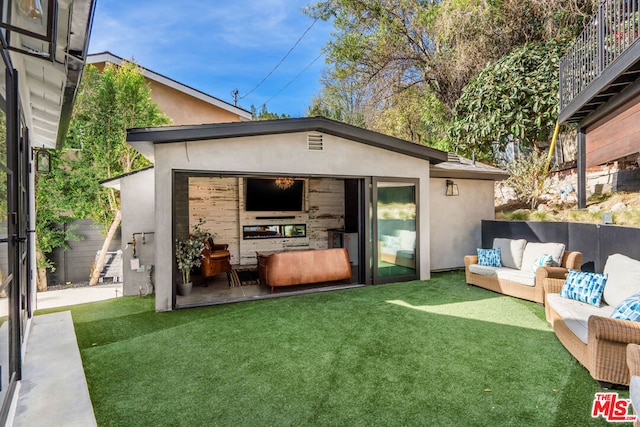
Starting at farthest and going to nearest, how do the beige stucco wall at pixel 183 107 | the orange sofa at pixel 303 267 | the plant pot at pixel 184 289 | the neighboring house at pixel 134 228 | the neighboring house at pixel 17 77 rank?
the beige stucco wall at pixel 183 107, the neighboring house at pixel 134 228, the orange sofa at pixel 303 267, the plant pot at pixel 184 289, the neighboring house at pixel 17 77

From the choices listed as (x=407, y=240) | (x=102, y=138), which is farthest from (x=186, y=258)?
(x=407, y=240)

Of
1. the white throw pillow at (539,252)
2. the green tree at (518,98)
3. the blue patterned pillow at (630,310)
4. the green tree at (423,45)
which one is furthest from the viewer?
the green tree at (423,45)

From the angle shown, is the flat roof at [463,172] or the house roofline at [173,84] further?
the house roofline at [173,84]

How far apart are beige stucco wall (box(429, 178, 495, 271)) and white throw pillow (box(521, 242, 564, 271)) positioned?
A: 2047mm

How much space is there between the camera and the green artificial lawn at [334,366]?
2510mm

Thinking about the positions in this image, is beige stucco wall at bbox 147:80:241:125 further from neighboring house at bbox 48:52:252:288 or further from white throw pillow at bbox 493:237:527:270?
white throw pillow at bbox 493:237:527:270

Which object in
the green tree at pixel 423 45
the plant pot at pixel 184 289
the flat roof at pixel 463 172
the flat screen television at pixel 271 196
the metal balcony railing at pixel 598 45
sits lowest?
the plant pot at pixel 184 289

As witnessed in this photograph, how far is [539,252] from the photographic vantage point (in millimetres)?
5551

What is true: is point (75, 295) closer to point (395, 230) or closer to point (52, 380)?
point (52, 380)

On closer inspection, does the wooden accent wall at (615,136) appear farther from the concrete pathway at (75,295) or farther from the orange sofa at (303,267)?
the concrete pathway at (75,295)

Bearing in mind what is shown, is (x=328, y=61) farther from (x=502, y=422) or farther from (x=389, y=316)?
(x=502, y=422)

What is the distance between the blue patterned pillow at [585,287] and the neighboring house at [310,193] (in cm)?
303

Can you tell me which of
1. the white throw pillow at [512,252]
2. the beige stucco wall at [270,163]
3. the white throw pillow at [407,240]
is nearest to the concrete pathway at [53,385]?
the beige stucco wall at [270,163]

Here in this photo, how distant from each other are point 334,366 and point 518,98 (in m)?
8.51
